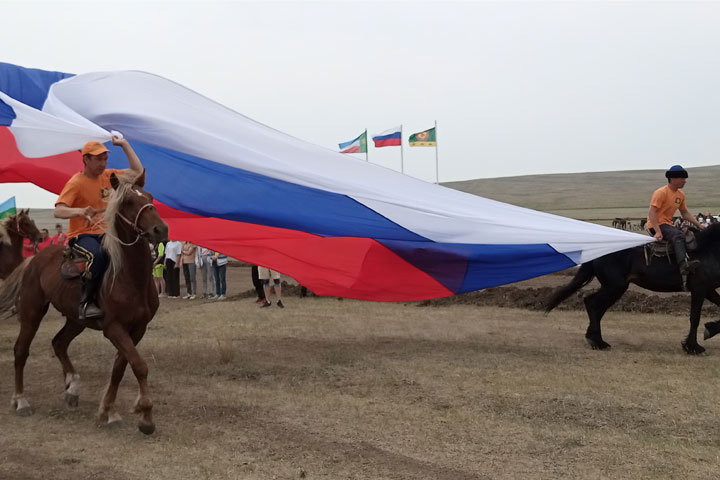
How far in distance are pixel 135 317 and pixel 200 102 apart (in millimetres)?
4522

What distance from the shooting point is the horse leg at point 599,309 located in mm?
9492

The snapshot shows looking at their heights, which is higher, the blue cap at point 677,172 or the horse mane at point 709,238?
the blue cap at point 677,172

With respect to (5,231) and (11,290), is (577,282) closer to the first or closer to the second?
(11,290)

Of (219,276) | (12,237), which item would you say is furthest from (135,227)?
(219,276)

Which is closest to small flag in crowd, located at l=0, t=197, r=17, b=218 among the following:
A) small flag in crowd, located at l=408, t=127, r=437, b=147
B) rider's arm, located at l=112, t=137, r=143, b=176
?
rider's arm, located at l=112, t=137, r=143, b=176

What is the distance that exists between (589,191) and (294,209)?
9476cm

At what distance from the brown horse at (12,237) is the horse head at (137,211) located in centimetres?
612

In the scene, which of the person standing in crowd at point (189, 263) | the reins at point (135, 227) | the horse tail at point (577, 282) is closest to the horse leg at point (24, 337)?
the reins at point (135, 227)

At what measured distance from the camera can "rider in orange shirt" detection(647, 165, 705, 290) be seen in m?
8.99

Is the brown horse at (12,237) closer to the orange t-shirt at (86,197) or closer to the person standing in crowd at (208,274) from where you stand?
the orange t-shirt at (86,197)

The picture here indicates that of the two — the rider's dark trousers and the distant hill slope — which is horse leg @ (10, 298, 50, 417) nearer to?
the rider's dark trousers

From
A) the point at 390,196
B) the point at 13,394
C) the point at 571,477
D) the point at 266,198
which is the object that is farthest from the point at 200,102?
the point at 571,477

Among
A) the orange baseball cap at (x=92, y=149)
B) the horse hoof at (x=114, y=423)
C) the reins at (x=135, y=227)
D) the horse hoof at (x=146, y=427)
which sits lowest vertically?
the horse hoof at (x=114, y=423)

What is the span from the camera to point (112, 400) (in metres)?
6.30
